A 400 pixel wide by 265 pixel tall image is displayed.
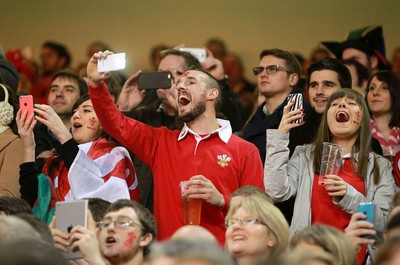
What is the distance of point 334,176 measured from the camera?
5.95 meters

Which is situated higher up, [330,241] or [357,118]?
[357,118]

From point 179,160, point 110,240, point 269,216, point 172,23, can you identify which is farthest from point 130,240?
point 172,23

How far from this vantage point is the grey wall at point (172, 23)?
11.1m

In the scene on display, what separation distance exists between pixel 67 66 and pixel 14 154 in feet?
13.1

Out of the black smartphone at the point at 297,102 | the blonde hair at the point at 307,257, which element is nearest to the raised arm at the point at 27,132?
the black smartphone at the point at 297,102

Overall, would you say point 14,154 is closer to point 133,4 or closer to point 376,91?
point 376,91

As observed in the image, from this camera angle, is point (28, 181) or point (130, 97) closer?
point (28, 181)

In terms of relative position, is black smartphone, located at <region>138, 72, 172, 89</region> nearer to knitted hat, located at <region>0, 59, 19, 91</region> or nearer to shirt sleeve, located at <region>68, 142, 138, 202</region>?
shirt sleeve, located at <region>68, 142, 138, 202</region>

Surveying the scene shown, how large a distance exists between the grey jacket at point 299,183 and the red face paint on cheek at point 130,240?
955 mm

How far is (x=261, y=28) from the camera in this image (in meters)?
11.2

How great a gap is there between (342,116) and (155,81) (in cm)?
131

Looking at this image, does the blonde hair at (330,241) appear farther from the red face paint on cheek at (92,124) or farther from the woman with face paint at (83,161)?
the red face paint on cheek at (92,124)

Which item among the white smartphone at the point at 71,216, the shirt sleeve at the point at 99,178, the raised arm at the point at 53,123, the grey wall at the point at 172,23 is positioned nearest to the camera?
the white smartphone at the point at 71,216

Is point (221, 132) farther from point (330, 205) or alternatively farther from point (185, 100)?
point (330, 205)
